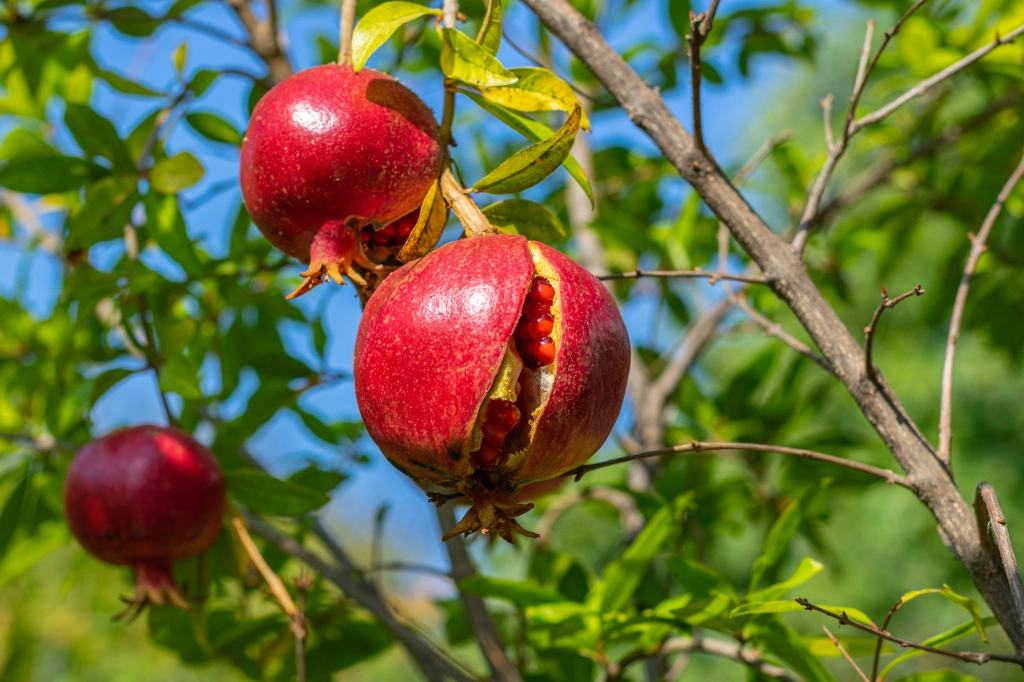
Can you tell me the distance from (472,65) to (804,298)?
40cm

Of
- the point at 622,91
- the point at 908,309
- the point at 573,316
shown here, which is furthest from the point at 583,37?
the point at 908,309

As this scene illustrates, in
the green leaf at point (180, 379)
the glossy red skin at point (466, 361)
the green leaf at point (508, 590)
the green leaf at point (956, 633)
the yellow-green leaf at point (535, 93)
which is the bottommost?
the green leaf at point (508, 590)

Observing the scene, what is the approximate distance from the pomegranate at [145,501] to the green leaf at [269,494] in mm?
52

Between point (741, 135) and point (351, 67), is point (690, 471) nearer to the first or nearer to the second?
point (351, 67)

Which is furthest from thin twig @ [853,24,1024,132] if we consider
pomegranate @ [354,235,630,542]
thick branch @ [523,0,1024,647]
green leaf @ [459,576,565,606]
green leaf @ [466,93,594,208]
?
green leaf @ [459,576,565,606]

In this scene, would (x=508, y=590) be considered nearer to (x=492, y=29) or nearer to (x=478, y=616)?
(x=478, y=616)

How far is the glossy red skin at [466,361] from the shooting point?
598 millimetres

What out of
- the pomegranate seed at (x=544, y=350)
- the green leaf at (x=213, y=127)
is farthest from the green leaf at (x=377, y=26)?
the green leaf at (x=213, y=127)

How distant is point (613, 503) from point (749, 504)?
0.88 ft

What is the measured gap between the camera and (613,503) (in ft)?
5.51

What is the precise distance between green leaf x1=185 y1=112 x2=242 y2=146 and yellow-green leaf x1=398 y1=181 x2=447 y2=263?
2.45 ft

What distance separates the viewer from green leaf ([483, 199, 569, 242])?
2.79ft

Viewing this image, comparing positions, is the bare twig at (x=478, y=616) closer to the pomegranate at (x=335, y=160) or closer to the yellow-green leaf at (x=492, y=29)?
the pomegranate at (x=335, y=160)

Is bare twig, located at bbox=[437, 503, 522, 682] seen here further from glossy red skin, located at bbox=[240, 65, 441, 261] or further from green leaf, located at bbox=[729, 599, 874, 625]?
glossy red skin, located at bbox=[240, 65, 441, 261]
